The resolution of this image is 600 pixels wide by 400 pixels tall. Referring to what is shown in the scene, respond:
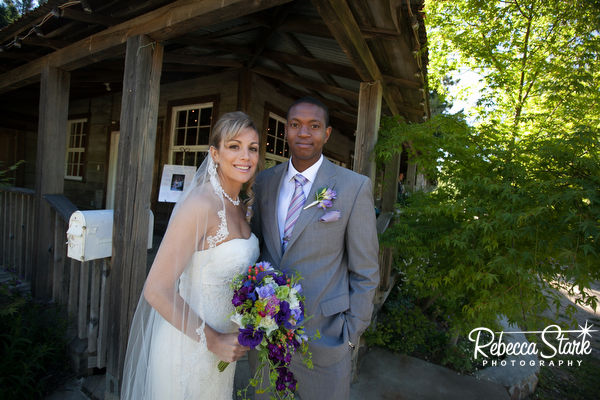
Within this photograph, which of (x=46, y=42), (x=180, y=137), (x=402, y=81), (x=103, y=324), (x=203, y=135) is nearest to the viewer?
(x=103, y=324)

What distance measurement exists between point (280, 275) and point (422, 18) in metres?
2.78

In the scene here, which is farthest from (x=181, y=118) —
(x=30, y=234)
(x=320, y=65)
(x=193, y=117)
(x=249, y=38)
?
(x=320, y=65)

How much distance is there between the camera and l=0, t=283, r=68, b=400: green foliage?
2759 mm

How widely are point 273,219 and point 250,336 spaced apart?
75 cm

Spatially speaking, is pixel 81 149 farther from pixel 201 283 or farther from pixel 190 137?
pixel 201 283

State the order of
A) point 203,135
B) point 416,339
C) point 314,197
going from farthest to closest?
1. point 203,135
2. point 416,339
3. point 314,197

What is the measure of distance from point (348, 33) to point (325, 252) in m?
1.91

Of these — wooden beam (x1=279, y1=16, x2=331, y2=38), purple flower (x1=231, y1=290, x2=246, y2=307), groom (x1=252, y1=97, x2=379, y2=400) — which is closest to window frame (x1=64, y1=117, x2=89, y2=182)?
wooden beam (x1=279, y1=16, x2=331, y2=38)

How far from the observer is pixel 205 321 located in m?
1.84

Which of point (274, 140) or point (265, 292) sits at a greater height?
point (274, 140)

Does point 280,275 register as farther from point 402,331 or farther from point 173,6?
point 402,331

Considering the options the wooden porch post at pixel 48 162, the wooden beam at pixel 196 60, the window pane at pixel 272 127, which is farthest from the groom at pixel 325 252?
the window pane at pixel 272 127

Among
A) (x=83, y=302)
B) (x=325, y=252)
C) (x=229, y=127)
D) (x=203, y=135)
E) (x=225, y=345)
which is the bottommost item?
(x=83, y=302)

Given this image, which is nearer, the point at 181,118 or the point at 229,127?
the point at 229,127
